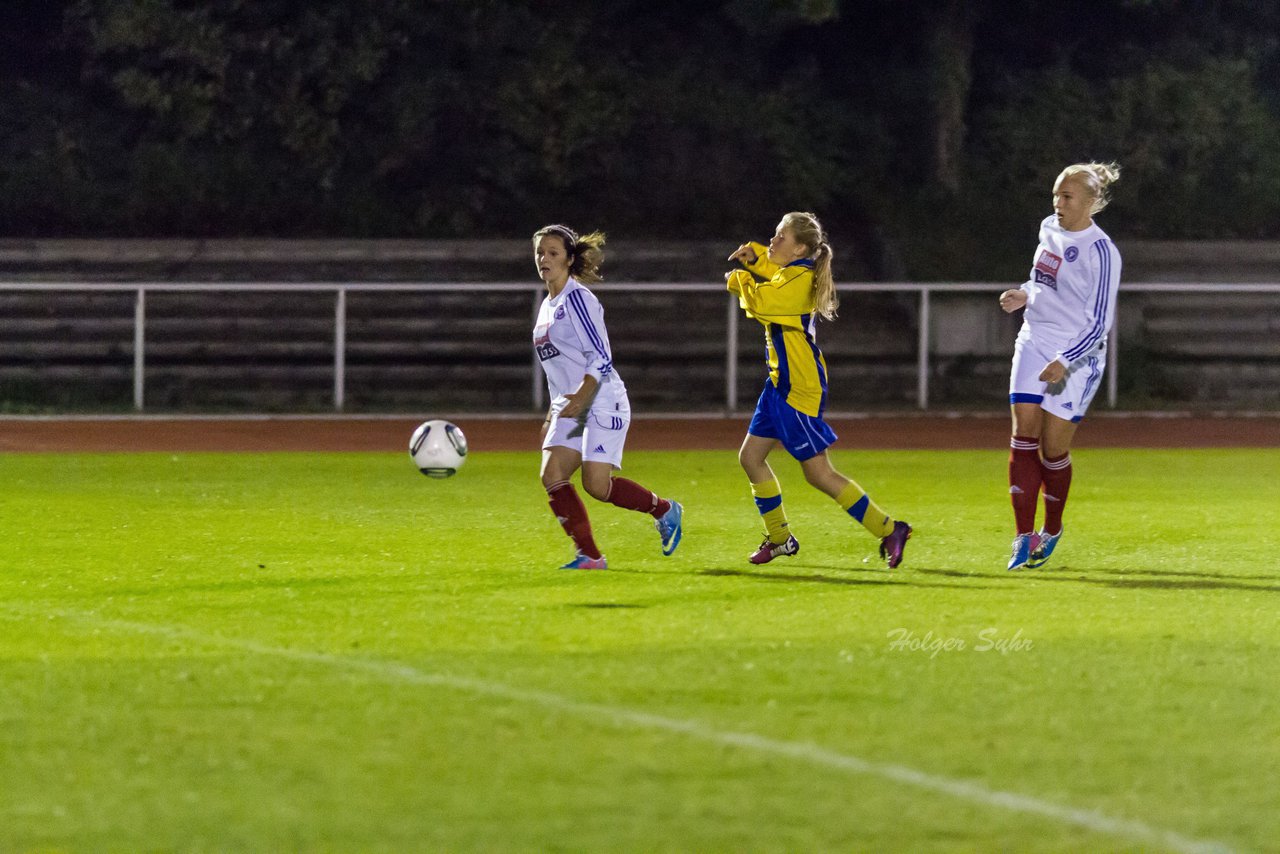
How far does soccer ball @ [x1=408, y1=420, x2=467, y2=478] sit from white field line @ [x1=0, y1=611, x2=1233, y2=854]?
130 inches

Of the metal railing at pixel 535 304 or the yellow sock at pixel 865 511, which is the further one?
the metal railing at pixel 535 304

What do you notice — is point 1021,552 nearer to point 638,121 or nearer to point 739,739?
point 739,739

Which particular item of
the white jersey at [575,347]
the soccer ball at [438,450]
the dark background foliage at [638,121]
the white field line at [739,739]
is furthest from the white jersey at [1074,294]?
the dark background foliage at [638,121]

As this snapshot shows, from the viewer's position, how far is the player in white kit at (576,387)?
8.62 metres

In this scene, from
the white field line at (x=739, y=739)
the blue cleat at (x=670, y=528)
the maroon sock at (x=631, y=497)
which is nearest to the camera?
the white field line at (x=739, y=739)

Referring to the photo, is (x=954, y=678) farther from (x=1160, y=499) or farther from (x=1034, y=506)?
(x=1160, y=499)

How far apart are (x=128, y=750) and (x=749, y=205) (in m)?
25.8

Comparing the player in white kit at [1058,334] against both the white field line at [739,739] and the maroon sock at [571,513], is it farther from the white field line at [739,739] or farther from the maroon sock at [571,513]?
the white field line at [739,739]

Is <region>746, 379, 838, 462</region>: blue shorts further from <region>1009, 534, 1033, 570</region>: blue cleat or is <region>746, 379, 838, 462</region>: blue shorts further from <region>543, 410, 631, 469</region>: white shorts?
<region>1009, 534, 1033, 570</region>: blue cleat

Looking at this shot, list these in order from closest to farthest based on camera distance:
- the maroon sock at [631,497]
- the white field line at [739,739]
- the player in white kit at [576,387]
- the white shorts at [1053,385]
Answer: the white field line at [739,739]
the player in white kit at [576,387]
the white shorts at [1053,385]
the maroon sock at [631,497]

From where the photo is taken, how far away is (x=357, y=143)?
29.0 metres

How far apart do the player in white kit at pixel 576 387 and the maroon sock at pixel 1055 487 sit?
2078 mm

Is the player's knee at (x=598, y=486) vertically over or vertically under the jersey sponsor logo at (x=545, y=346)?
under

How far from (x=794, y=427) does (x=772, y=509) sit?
48 centimetres
